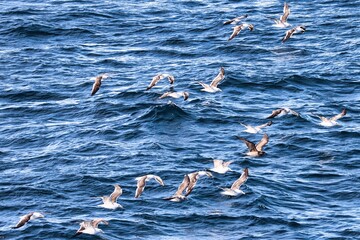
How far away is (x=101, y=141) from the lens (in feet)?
165

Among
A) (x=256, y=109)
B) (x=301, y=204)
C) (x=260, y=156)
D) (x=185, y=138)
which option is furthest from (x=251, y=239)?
(x=256, y=109)

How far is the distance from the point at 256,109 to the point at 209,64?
26.0 ft

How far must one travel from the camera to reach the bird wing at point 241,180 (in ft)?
141

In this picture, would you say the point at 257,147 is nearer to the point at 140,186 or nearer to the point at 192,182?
the point at 192,182

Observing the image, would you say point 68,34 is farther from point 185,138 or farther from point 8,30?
point 185,138

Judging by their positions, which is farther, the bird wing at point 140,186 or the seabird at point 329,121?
the seabird at point 329,121

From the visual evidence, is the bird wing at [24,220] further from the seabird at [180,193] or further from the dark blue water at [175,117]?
the seabird at [180,193]

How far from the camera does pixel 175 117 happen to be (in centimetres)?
5338

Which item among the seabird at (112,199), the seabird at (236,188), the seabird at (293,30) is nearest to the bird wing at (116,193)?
the seabird at (112,199)

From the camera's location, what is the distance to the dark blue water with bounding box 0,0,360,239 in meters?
42.4

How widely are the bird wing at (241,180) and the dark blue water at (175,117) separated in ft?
1.73

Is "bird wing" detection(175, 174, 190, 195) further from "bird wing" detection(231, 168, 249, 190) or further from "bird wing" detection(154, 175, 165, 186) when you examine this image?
"bird wing" detection(231, 168, 249, 190)

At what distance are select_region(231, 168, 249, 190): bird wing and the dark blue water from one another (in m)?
0.53

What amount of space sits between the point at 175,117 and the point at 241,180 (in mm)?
10370
